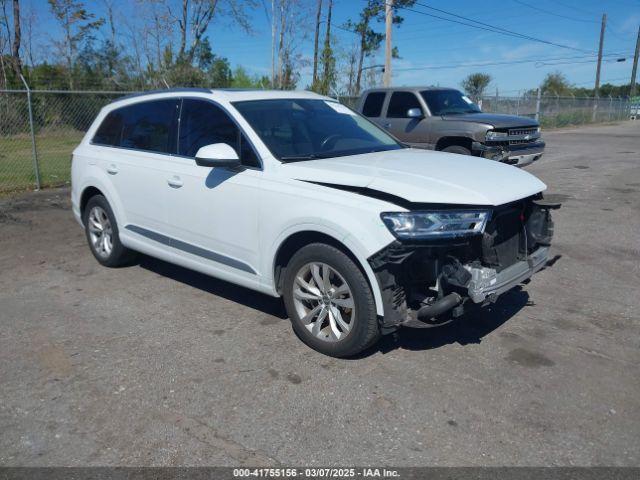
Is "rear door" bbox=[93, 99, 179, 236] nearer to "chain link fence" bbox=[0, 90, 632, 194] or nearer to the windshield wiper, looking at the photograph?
the windshield wiper

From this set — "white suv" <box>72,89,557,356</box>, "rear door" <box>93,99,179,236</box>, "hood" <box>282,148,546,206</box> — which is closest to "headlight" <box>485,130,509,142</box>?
"white suv" <box>72,89,557,356</box>

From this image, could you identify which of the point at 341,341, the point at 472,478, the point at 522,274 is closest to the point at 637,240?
the point at 522,274

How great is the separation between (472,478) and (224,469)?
1242 millimetres

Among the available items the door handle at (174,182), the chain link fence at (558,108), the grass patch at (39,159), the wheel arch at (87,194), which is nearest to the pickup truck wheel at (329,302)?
the door handle at (174,182)

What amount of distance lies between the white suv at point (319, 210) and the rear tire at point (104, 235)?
0.10m

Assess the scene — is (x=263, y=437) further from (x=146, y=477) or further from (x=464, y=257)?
(x=464, y=257)

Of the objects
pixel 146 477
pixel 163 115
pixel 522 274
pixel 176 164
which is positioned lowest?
pixel 146 477

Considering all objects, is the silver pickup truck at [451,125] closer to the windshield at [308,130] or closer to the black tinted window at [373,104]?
the black tinted window at [373,104]

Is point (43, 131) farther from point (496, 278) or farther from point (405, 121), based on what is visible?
point (496, 278)

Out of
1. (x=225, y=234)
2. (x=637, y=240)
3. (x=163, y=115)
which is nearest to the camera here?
(x=225, y=234)

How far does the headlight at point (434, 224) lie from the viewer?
143 inches

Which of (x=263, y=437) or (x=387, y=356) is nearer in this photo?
(x=263, y=437)

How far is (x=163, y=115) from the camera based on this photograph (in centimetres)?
549

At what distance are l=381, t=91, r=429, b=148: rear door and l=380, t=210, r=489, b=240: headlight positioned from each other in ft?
25.8
